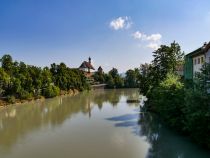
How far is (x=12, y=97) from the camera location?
42.7 meters

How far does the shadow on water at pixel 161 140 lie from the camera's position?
15290 millimetres

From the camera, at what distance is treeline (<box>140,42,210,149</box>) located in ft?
47.1

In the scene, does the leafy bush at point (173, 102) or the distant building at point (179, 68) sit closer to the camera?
the leafy bush at point (173, 102)

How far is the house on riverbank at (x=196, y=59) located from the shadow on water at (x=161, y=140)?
652 cm

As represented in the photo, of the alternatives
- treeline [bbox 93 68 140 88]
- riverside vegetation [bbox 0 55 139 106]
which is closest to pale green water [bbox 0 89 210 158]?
riverside vegetation [bbox 0 55 139 106]

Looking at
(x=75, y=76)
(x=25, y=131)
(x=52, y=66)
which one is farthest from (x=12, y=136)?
(x=75, y=76)

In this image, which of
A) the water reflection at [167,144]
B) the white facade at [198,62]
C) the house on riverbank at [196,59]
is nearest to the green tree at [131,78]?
the house on riverbank at [196,59]

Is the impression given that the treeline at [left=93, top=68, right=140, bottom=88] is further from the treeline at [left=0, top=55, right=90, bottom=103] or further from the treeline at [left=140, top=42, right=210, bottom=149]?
the treeline at [left=140, top=42, right=210, bottom=149]

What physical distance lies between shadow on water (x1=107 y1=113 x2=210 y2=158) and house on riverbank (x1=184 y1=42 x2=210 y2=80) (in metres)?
6.52

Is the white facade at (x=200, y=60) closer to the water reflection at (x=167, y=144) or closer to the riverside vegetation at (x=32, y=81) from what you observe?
the water reflection at (x=167, y=144)

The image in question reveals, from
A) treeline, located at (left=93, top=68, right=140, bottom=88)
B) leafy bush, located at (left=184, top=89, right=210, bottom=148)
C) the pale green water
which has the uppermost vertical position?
treeline, located at (left=93, top=68, right=140, bottom=88)

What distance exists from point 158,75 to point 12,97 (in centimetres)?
2220

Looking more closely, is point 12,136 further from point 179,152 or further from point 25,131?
point 179,152

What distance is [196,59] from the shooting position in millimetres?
28141
